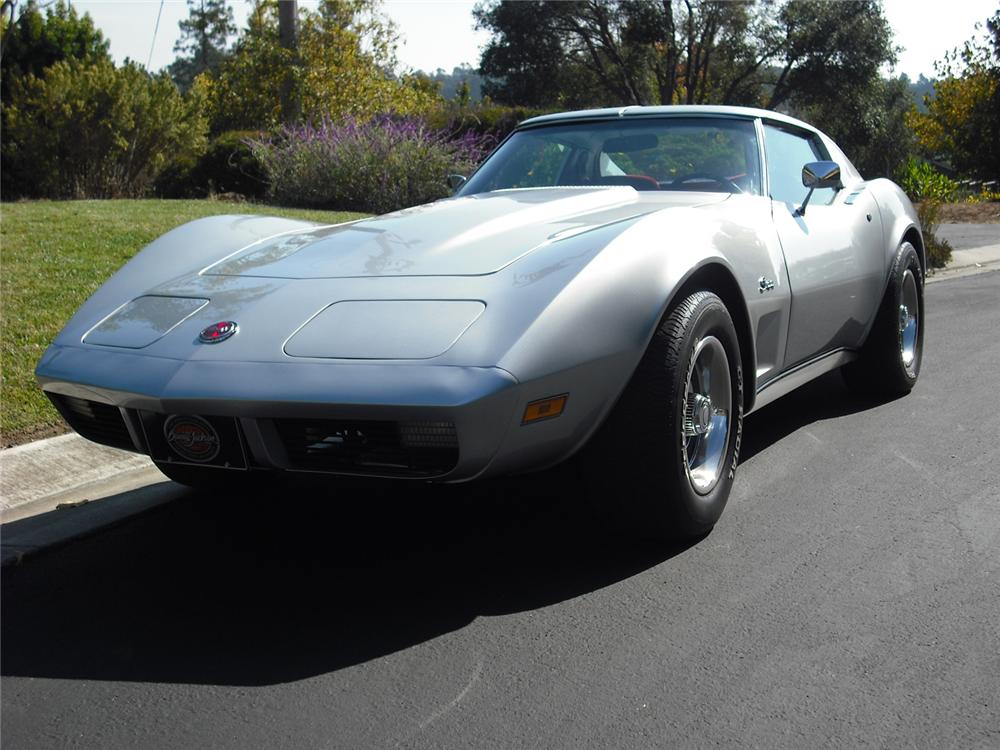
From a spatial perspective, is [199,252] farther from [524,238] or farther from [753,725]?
[753,725]

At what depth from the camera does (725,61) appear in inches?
1730

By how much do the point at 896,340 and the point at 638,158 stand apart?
156 centimetres

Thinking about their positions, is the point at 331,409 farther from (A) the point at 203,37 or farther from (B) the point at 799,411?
(A) the point at 203,37

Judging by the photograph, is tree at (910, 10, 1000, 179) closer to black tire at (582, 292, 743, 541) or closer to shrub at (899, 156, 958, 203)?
shrub at (899, 156, 958, 203)

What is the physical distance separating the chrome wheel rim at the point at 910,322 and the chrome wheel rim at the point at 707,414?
2139 mm

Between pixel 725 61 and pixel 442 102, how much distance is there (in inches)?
879

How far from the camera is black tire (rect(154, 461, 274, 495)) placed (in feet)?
13.1

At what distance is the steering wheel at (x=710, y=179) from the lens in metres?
4.23

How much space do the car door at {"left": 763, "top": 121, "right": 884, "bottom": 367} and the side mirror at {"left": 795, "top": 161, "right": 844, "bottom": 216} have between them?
0.08m

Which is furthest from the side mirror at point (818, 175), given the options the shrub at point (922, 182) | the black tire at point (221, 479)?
the shrub at point (922, 182)

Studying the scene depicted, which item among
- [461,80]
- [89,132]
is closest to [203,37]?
[461,80]

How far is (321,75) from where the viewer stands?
20844 millimetres

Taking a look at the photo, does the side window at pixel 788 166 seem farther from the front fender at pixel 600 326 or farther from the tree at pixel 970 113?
the tree at pixel 970 113

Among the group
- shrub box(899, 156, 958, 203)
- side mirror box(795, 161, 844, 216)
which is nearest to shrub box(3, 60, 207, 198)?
shrub box(899, 156, 958, 203)
